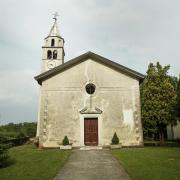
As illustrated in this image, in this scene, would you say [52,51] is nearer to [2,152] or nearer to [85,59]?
[85,59]

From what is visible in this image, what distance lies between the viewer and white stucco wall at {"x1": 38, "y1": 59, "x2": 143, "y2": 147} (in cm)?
1945

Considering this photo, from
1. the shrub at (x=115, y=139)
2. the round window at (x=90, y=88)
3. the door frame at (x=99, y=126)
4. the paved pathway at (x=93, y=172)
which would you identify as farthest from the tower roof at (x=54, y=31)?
the paved pathway at (x=93, y=172)

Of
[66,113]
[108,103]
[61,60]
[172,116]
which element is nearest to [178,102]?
[172,116]

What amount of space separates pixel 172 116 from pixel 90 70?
9707mm

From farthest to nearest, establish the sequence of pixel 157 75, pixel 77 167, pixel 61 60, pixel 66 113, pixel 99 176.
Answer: pixel 61 60 → pixel 157 75 → pixel 66 113 → pixel 77 167 → pixel 99 176

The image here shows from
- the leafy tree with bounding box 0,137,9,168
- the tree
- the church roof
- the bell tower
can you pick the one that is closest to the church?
the church roof

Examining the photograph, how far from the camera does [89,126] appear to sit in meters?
19.9

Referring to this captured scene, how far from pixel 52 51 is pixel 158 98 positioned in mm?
20135

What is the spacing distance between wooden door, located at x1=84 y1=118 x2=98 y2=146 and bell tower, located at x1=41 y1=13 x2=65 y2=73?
62.3 ft

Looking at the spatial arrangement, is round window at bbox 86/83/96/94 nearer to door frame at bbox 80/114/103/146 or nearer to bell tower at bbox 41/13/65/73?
door frame at bbox 80/114/103/146

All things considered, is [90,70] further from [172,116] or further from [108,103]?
[172,116]

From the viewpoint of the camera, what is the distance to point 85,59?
69.5 feet

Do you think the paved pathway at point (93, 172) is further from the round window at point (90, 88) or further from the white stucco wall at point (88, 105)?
the round window at point (90, 88)

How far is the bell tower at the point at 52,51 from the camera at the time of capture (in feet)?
123
